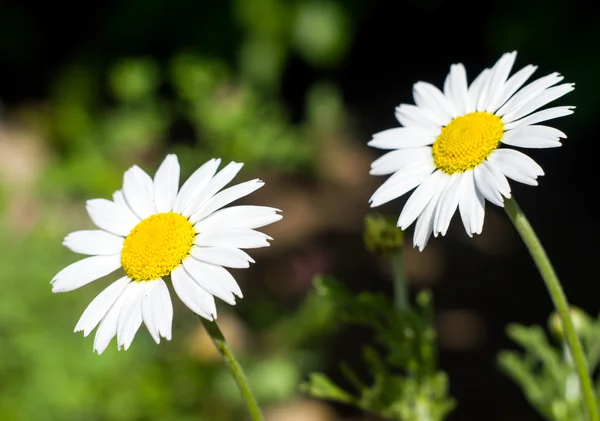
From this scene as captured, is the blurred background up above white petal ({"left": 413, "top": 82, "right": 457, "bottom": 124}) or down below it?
above

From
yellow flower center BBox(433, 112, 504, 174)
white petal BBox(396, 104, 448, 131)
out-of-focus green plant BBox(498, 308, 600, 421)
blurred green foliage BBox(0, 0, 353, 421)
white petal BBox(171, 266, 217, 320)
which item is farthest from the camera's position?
blurred green foliage BBox(0, 0, 353, 421)

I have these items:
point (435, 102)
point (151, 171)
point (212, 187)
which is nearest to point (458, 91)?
point (435, 102)

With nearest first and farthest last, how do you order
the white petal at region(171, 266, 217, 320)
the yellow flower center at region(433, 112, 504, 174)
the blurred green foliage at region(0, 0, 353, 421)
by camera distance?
the white petal at region(171, 266, 217, 320), the yellow flower center at region(433, 112, 504, 174), the blurred green foliage at region(0, 0, 353, 421)

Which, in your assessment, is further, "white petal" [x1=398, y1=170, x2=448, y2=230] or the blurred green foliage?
the blurred green foliage

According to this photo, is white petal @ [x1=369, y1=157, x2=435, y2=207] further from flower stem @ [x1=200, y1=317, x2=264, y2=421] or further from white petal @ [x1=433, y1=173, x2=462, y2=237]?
flower stem @ [x1=200, y1=317, x2=264, y2=421]

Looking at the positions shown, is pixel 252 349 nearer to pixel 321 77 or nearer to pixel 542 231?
pixel 542 231

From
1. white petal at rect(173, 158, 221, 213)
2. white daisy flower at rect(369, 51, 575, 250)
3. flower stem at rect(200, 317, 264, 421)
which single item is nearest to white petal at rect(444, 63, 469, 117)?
white daisy flower at rect(369, 51, 575, 250)

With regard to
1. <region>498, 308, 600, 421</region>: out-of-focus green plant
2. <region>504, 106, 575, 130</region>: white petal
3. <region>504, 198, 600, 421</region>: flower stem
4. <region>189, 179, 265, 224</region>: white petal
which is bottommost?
<region>498, 308, 600, 421</region>: out-of-focus green plant
